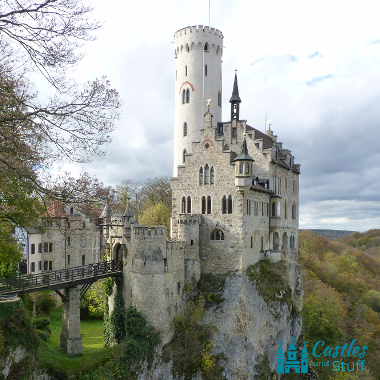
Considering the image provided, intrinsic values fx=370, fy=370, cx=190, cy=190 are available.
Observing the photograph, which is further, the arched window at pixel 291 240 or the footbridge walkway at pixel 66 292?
the arched window at pixel 291 240

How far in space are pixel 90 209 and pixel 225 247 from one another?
20.6m

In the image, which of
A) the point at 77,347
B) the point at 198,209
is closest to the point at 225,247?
the point at 198,209

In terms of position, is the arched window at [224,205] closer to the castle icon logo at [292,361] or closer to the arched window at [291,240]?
the castle icon logo at [292,361]

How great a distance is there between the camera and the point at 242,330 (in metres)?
32.5

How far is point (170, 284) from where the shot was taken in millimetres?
30984

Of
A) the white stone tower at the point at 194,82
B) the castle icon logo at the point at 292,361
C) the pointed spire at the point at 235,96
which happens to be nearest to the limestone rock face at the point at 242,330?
the castle icon logo at the point at 292,361

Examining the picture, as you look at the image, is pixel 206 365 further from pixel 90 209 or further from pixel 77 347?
pixel 90 209

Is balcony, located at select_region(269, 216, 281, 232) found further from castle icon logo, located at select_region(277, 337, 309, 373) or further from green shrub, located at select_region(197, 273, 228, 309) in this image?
castle icon logo, located at select_region(277, 337, 309, 373)

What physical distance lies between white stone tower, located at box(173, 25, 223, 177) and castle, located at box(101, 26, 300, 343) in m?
0.12

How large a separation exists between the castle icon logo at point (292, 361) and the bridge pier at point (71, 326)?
20.0m

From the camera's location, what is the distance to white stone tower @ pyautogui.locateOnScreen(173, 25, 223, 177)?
43062 millimetres

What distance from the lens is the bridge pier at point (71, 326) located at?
2711cm

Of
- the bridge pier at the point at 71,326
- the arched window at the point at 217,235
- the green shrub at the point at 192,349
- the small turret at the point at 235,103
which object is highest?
the small turret at the point at 235,103

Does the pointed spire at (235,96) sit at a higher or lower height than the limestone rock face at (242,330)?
higher
